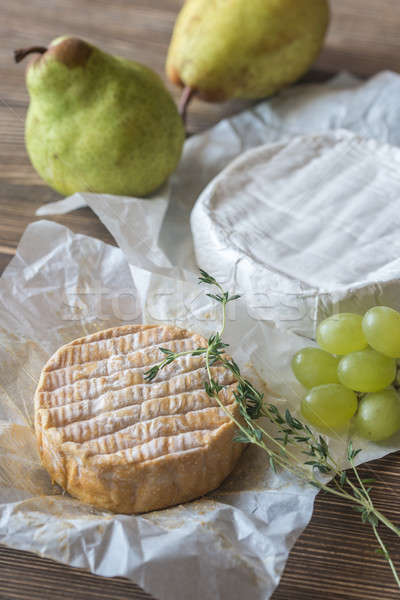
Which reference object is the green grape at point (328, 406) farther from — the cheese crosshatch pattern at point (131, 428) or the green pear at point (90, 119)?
the green pear at point (90, 119)

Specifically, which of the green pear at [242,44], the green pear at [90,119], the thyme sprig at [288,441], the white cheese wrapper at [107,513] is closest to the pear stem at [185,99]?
the green pear at [242,44]

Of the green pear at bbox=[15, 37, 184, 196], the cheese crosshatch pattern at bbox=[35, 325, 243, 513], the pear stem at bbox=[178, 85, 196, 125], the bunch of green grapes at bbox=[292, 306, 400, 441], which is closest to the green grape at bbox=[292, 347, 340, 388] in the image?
the bunch of green grapes at bbox=[292, 306, 400, 441]

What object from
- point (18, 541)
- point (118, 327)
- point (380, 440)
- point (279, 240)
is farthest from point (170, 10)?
point (18, 541)

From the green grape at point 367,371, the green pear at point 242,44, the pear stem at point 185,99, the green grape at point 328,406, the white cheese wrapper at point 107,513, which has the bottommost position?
the white cheese wrapper at point 107,513

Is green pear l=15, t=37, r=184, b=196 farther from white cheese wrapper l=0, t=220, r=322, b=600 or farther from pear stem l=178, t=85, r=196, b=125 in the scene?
pear stem l=178, t=85, r=196, b=125

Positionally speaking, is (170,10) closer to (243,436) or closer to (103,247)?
(103,247)

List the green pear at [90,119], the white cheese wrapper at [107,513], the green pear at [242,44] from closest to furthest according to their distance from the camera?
the white cheese wrapper at [107,513], the green pear at [90,119], the green pear at [242,44]
